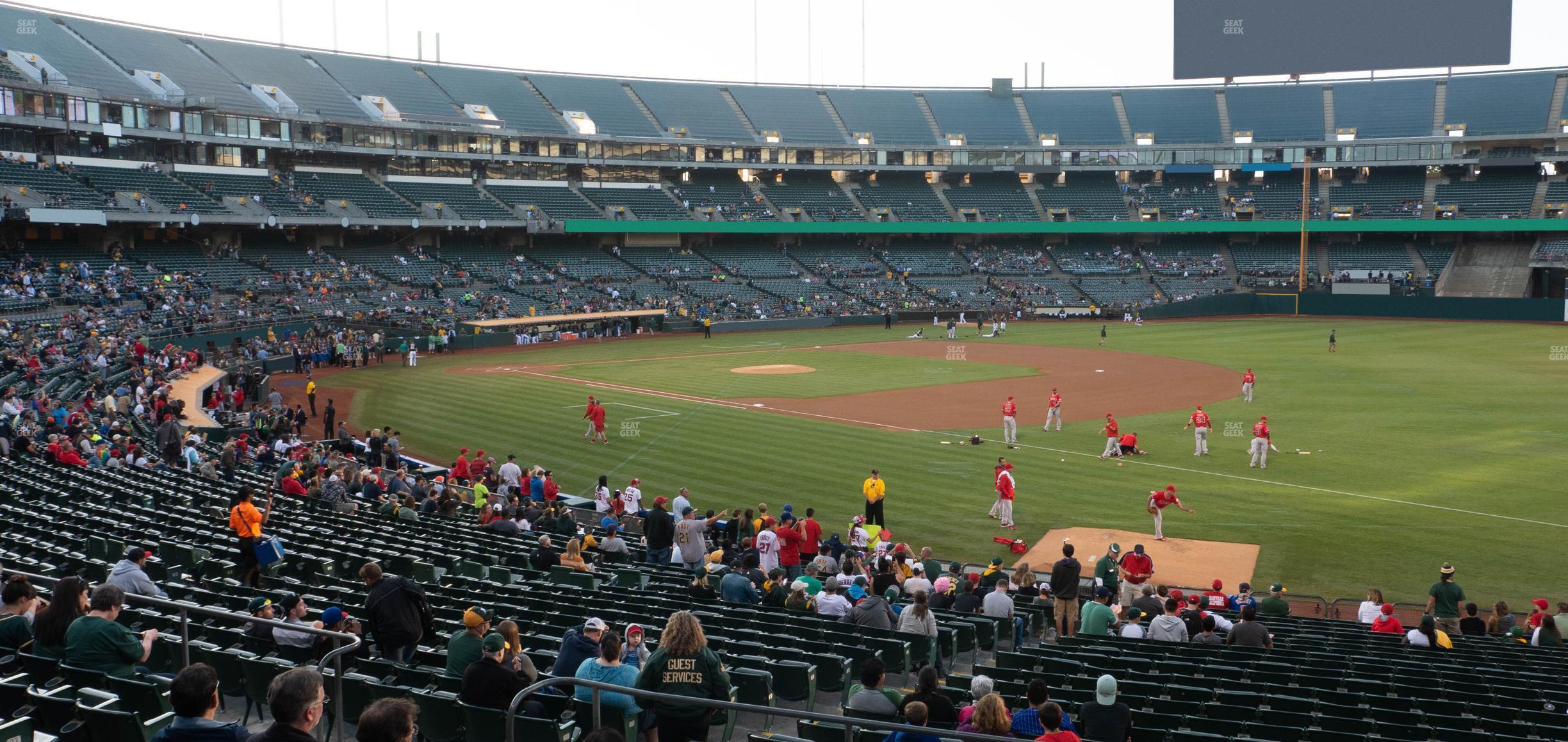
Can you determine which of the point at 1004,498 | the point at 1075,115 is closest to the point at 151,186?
the point at 1004,498

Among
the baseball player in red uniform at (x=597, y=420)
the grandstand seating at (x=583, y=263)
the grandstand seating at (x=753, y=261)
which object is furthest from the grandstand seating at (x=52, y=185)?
the grandstand seating at (x=753, y=261)

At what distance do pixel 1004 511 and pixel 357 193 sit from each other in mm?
63311

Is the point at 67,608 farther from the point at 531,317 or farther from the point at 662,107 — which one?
the point at 662,107

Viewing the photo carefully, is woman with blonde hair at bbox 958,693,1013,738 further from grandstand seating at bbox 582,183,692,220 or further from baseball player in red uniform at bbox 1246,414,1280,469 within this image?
grandstand seating at bbox 582,183,692,220

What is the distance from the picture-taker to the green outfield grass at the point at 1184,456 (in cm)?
2231

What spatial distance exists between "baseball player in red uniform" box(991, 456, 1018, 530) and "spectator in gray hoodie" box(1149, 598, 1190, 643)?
9.39 meters

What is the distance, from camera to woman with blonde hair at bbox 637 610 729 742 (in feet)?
26.6

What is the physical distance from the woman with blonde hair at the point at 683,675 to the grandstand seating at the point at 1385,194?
9450cm

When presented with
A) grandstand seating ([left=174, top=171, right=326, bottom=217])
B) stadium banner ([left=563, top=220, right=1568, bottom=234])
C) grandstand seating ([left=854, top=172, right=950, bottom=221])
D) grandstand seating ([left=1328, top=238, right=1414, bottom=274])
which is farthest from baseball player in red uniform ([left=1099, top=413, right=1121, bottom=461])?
grandstand seating ([left=1328, top=238, right=1414, bottom=274])

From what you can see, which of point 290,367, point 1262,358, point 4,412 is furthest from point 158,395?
point 1262,358

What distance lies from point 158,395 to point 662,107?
6877 centimetres

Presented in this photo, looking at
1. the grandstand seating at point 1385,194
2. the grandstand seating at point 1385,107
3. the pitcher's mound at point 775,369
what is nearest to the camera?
the pitcher's mound at point 775,369

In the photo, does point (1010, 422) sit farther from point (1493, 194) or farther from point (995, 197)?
point (1493, 194)

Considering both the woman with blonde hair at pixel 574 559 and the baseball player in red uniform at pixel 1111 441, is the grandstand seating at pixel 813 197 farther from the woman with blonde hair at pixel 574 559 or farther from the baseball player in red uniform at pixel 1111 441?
the woman with blonde hair at pixel 574 559
